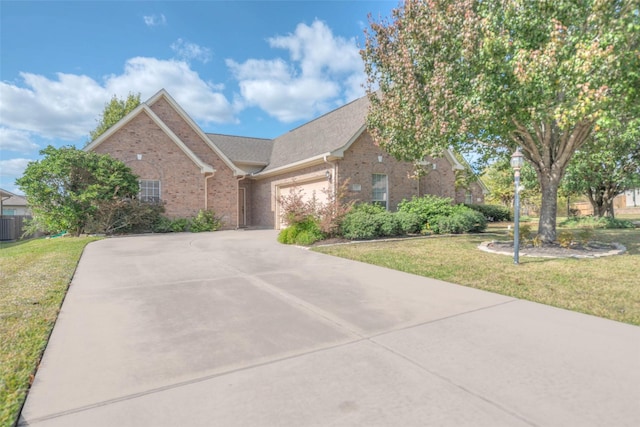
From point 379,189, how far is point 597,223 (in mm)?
12921

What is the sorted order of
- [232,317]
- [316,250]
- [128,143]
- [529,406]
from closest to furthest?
[529,406] < [232,317] < [316,250] < [128,143]

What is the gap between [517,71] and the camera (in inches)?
267

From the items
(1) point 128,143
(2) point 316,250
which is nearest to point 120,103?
(1) point 128,143

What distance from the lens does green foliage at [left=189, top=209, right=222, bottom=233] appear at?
1681 centimetres

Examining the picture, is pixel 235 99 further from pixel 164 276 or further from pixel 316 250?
pixel 164 276

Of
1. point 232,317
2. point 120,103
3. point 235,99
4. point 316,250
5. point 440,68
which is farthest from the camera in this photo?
point 120,103

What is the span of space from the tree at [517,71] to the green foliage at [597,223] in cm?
1135

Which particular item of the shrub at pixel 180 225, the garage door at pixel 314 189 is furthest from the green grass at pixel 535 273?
the shrub at pixel 180 225

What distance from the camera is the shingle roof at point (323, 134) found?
594 inches

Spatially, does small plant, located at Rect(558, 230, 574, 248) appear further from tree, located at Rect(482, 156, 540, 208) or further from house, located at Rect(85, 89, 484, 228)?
tree, located at Rect(482, 156, 540, 208)

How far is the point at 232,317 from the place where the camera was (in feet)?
13.2

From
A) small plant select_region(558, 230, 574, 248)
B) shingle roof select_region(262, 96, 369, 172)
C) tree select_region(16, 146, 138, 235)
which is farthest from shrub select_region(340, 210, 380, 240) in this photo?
tree select_region(16, 146, 138, 235)

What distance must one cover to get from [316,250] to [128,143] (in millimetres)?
12299

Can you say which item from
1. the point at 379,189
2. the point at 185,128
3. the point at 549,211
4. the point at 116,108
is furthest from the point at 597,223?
the point at 116,108
